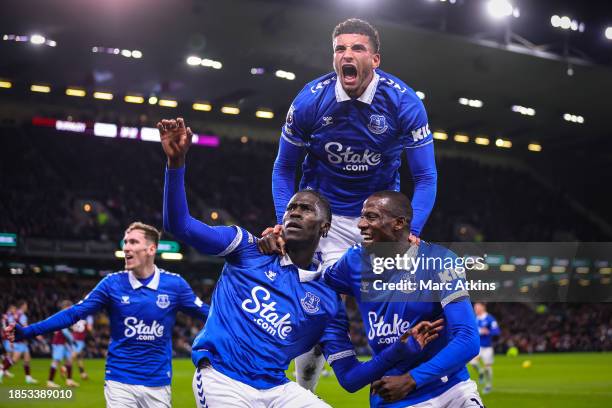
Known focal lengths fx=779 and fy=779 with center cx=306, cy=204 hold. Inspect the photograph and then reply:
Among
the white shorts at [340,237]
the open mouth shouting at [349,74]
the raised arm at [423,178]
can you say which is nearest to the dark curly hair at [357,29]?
the open mouth shouting at [349,74]

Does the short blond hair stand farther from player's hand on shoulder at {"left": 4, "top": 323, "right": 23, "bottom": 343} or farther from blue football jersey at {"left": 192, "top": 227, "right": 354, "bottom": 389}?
blue football jersey at {"left": 192, "top": 227, "right": 354, "bottom": 389}

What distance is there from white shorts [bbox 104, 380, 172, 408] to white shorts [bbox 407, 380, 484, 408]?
404 cm

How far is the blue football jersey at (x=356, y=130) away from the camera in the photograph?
608 cm

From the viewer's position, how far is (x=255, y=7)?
85.5 feet

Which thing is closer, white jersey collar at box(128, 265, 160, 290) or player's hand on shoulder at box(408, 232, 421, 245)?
player's hand on shoulder at box(408, 232, 421, 245)

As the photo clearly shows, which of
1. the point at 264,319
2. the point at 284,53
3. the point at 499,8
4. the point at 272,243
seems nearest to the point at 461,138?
the point at 284,53

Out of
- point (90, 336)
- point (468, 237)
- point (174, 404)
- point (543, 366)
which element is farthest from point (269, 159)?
point (174, 404)

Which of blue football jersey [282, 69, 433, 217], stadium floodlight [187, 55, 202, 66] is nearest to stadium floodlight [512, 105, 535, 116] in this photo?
stadium floodlight [187, 55, 202, 66]

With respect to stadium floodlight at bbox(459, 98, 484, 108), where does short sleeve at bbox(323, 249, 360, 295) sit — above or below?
below

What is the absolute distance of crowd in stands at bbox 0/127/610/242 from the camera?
33.4 m

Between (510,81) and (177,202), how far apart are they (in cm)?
3043

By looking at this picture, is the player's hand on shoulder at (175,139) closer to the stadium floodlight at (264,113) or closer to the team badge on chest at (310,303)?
the team badge on chest at (310,303)

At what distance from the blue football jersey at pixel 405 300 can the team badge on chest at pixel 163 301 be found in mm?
Answer: 3855

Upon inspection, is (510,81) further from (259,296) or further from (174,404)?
(259,296)
